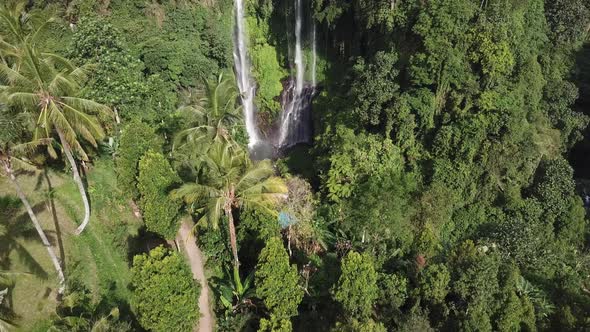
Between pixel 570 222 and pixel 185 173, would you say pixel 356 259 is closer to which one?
pixel 185 173

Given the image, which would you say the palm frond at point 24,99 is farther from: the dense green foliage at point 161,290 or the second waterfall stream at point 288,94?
the second waterfall stream at point 288,94

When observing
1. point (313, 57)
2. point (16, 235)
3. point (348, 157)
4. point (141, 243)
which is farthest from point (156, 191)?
point (313, 57)

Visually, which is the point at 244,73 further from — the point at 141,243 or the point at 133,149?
the point at 141,243

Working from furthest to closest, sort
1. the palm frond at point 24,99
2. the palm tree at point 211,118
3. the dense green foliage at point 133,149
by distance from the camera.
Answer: the palm tree at point 211,118, the dense green foliage at point 133,149, the palm frond at point 24,99

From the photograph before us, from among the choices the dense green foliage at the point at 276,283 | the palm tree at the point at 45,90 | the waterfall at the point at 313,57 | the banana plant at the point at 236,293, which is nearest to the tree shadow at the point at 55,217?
the palm tree at the point at 45,90

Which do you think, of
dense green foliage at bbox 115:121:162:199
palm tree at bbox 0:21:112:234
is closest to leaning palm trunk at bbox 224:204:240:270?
dense green foliage at bbox 115:121:162:199

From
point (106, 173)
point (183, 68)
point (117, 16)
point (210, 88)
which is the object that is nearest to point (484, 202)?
point (210, 88)
